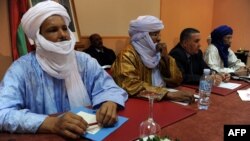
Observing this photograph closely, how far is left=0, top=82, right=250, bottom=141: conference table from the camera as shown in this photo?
4.25ft

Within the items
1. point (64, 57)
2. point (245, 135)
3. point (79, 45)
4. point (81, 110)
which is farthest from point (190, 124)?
point (79, 45)

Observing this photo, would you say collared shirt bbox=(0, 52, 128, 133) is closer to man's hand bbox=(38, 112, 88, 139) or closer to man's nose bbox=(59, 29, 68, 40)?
man's hand bbox=(38, 112, 88, 139)

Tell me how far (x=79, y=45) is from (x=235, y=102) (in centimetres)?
220

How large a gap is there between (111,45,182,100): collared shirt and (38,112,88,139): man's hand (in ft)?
2.47

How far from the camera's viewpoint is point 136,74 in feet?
7.07

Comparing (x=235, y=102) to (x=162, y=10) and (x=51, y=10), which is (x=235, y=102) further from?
(x=162, y=10)

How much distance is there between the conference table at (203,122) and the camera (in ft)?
4.25

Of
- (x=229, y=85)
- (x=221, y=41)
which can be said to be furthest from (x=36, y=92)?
(x=221, y=41)

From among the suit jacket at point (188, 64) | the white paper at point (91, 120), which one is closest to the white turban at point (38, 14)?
the white paper at point (91, 120)

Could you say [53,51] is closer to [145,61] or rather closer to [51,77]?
[51,77]

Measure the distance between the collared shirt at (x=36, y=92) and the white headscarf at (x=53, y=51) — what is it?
4cm

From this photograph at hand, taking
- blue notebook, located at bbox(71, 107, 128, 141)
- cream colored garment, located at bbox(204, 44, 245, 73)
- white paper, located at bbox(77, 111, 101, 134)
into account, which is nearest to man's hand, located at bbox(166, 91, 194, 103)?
blue notebook, located at bbox(71, 107, 128, 141)

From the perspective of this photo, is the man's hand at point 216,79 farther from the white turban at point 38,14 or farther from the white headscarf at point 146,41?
the white turban at point 38,14

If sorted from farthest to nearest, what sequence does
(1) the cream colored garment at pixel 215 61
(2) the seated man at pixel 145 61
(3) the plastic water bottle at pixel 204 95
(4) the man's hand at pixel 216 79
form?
(1) the cream colored garment at pixel 215 61, (4) the man's hand at pixel 216 79, (2) the seated man at pixel 145 61, (3) the plastic water bottle at pixel 204 95
